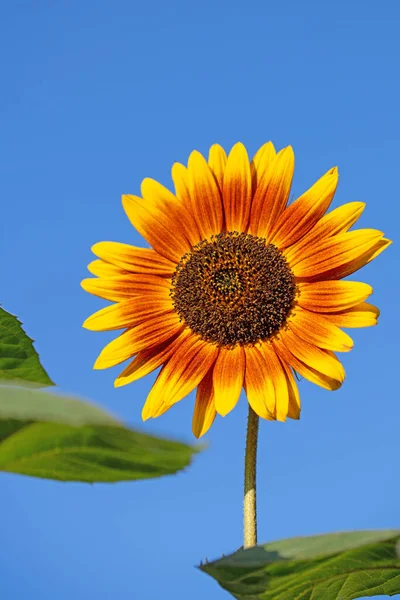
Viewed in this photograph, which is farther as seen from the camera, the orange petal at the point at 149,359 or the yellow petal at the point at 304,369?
the orange petal at the point at 149,359

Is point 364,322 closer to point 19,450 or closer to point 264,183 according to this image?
point 264,183

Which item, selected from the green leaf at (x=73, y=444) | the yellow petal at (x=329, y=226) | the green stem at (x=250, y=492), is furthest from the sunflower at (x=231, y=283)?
the green leaf at (x=73, y=444)

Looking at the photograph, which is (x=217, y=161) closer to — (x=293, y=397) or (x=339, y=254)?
(x=339, y=254)

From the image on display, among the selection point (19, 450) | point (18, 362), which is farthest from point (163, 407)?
point (19, 450)

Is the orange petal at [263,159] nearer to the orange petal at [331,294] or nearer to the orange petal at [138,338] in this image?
the orange petal at [331,294]

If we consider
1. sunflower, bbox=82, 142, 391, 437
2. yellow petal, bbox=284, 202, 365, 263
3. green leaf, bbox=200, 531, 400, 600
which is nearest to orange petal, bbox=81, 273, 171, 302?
sunflower, bbox=82, 142, 391, 437
